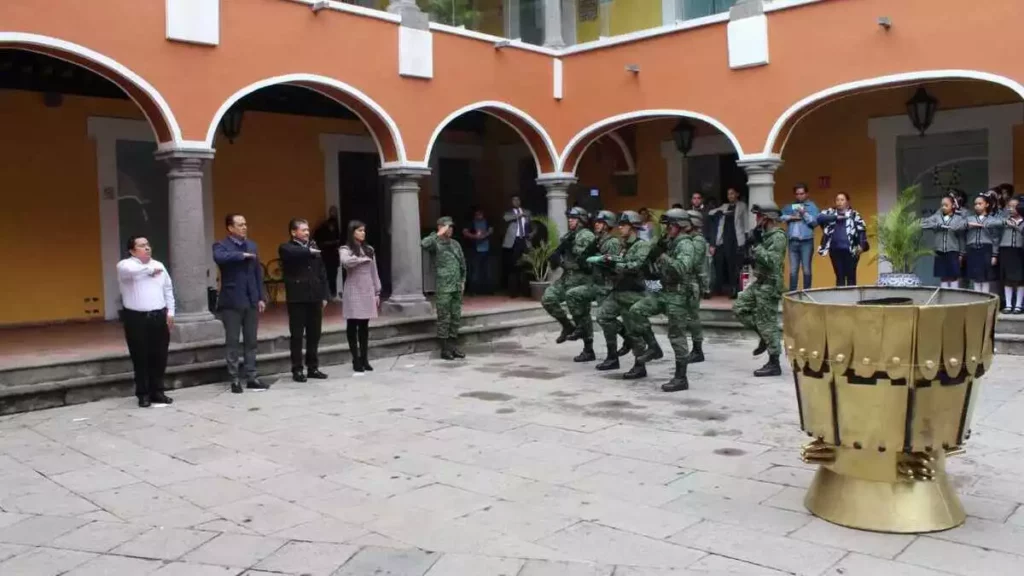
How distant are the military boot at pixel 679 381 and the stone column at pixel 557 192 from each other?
6.09 metres

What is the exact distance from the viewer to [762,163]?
12250 mm

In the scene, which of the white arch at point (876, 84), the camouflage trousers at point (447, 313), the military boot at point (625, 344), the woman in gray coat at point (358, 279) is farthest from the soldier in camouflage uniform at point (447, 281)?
the white arch at point (876, 84)

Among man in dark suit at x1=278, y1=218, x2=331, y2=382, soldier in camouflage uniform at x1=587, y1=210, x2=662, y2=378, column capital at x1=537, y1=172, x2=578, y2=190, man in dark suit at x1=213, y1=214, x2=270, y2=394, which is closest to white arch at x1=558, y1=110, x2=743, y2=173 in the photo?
column capital at x1=537, y1=172, x2=578, y2=190

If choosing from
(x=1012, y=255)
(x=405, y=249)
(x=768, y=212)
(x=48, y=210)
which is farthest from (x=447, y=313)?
(x=1012, y=255)

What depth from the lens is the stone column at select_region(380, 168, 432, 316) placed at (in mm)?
11844

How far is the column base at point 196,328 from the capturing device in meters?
9.52

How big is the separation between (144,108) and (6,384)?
324 cm

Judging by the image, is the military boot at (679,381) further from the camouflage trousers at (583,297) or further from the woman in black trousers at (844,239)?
the woman in black trousers at (844,239)

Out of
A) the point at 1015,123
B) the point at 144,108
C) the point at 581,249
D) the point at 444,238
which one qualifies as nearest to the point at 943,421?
the point at 581,249

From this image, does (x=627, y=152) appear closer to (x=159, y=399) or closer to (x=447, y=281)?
(x=447, y=281)

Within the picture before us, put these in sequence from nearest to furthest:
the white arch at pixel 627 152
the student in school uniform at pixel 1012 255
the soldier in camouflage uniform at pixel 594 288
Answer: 1. the soldier in camouflage uniform at pixel 594 288
2. the student in school uniform at pixel 1012 255
3. the white arch at pixel 627 152

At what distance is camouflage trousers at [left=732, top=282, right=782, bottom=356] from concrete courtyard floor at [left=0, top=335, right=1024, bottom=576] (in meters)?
0.54

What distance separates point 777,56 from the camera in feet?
39.8

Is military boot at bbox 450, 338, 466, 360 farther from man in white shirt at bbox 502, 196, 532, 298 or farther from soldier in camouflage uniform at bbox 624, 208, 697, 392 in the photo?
man in white shirt at bbox 502, 196, 532, 298
